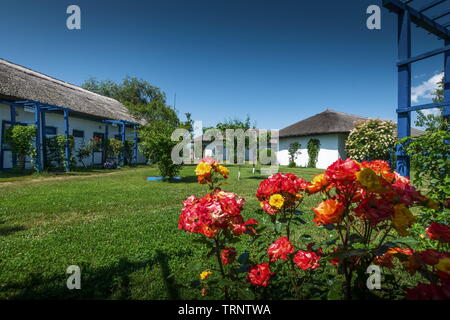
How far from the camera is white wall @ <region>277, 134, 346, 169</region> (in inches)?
747

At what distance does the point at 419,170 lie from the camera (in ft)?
7.60

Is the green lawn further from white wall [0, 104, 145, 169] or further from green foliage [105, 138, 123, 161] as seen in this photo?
green foliage [105, 138, 123, 161]

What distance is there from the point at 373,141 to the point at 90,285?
1477 centimetres

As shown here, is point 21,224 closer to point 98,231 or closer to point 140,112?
point 98,231

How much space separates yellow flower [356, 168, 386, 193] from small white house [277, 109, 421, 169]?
18447 mm

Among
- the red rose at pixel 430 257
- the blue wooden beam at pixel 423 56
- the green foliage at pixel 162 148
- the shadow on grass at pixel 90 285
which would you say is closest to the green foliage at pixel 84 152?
the green foliage at pixel 162 148

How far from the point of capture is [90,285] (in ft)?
7.07

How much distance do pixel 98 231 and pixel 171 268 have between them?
172 cm

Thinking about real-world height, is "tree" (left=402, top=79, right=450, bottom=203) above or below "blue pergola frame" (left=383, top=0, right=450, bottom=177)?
below

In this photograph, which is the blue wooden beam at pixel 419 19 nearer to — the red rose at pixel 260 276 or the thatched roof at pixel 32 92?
the red rose at pixel 260 276

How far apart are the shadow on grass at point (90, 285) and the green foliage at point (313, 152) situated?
20.2 metres

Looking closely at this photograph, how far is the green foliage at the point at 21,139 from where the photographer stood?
368 inches
